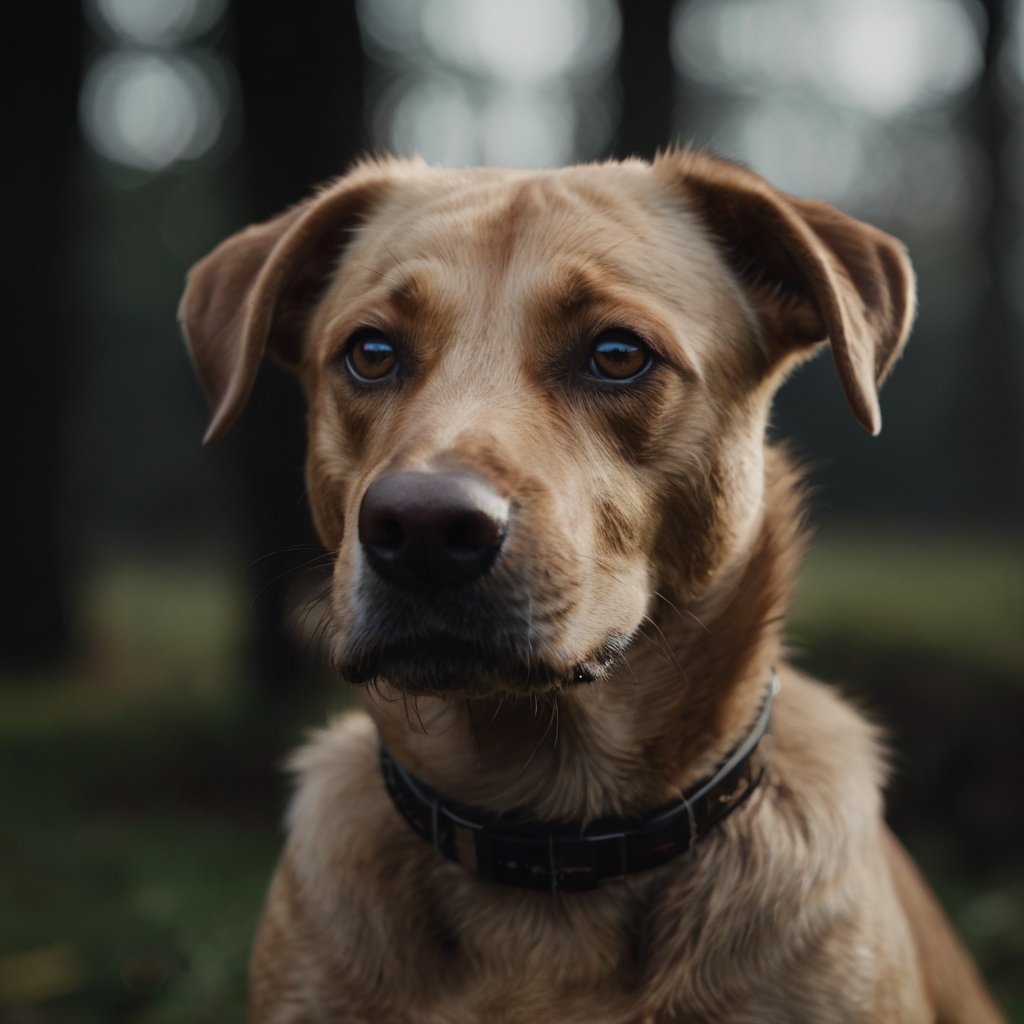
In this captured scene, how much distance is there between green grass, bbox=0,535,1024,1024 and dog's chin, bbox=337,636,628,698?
1.21 metres

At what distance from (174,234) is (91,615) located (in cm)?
2083

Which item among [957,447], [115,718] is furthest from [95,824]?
[957,447]

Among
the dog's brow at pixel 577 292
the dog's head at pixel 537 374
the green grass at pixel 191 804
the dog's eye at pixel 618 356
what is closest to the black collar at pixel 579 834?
the dog's head at pixel 537 374

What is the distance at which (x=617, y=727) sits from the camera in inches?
114

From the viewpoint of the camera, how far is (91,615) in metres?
11.0

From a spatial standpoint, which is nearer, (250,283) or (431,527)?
(431,527)

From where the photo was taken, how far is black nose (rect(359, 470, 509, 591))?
2.18 metres

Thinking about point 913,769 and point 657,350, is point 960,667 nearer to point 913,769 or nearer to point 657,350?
point 913,769

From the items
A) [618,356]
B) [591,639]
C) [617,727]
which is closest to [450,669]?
[591,639]

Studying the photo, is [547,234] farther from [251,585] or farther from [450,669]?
[251,585]

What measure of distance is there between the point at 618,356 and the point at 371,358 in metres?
0.63

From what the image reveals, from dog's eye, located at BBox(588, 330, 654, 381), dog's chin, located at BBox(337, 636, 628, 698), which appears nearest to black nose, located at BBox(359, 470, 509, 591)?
dog's chin, located at BBox(337, 636, 628, 698)

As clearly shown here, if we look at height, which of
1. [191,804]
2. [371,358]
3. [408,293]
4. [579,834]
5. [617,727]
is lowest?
[191,804]

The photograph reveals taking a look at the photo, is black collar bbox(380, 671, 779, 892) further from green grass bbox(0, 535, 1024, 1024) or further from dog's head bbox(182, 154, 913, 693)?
green grass bbox(0, 535, 1024, 1024)
